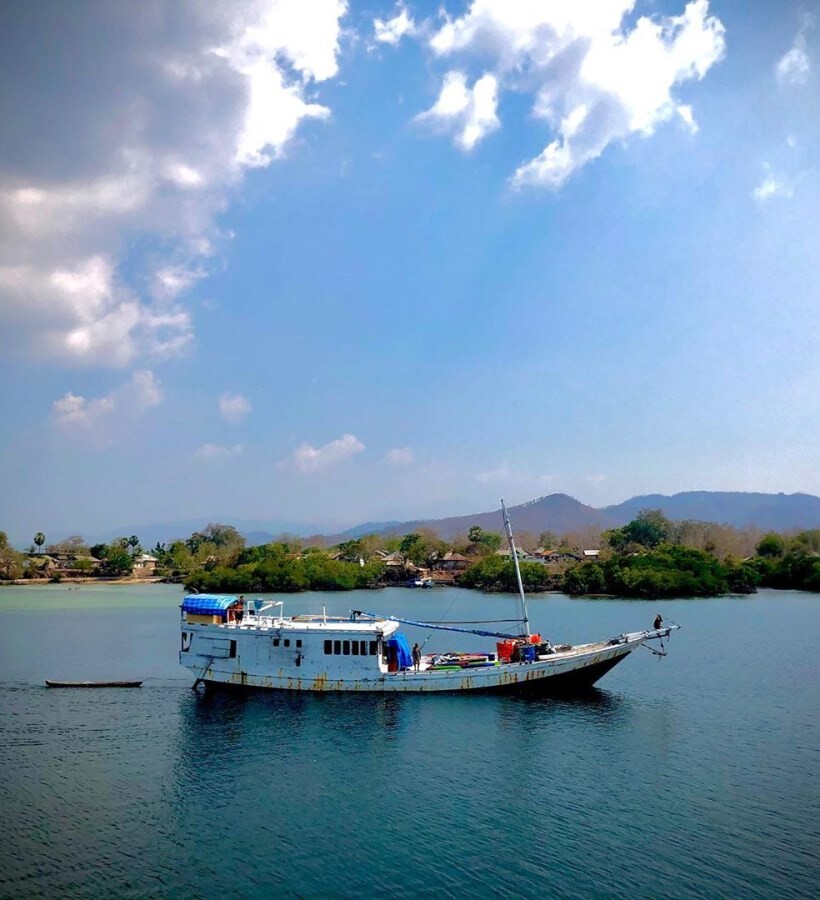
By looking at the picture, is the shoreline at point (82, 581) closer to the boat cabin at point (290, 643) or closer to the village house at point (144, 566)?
the village house at point (144, 566)

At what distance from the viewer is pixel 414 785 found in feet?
94.7

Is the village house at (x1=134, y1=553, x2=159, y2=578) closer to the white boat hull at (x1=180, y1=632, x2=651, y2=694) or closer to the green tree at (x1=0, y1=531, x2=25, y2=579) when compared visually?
the green tree at (x1=0, y1=531, x2=25, y2=579)

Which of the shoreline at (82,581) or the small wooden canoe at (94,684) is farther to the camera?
the shoreline at (82,581)

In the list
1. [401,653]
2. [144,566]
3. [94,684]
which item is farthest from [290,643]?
[144,566]

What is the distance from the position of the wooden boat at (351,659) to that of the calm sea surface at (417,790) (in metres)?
1.21

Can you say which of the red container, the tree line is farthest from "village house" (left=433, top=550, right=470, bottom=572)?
the red container

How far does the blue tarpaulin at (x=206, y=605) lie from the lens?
142 ft

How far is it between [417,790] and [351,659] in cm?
1386

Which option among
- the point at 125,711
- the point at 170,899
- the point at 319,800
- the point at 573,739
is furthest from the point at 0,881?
the point at 573,739

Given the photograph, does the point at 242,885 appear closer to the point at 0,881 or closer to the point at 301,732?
the point at 0,881

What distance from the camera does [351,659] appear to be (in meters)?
A: 41.6

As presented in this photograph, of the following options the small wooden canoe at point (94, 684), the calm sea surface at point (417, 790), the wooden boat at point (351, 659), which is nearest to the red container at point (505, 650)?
the wooden boat at point (351, 659)

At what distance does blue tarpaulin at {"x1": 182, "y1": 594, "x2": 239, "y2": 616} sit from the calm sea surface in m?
5.17

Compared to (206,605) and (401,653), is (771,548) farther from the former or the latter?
(206,605)
